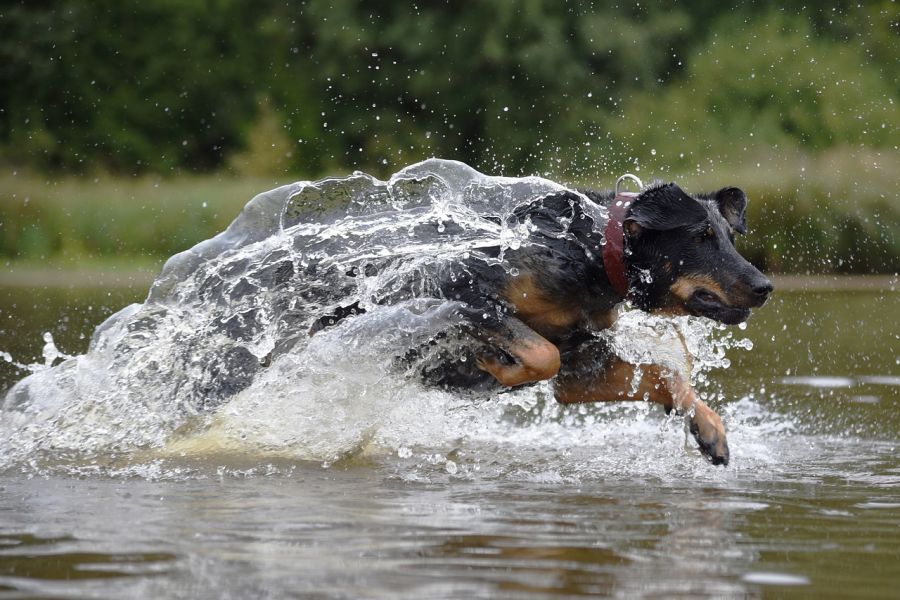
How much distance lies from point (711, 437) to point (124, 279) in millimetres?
13775

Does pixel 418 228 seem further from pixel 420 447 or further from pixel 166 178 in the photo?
pixel 166 178

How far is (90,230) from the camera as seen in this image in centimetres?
2164

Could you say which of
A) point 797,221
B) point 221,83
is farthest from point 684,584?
point 221,83

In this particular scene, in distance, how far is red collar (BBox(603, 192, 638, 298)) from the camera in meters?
6.28

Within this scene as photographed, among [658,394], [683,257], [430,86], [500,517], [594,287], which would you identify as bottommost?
[500,517]

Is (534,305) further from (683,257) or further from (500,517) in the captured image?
(500,517)

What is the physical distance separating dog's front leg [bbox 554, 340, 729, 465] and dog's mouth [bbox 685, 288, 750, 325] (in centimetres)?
51

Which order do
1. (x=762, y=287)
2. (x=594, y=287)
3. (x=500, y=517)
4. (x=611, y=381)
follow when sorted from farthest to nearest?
(x=611, y=381), (x=594, y=287), (x=762, y=287), (x=500, y=517)

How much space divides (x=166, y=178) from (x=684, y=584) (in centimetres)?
2591

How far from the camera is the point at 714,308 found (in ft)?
20.3

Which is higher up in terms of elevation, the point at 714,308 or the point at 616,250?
the point at 616,250

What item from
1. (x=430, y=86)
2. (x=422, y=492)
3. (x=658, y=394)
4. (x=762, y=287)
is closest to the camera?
(x=422, y=492)

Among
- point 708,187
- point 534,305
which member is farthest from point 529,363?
point 708,187

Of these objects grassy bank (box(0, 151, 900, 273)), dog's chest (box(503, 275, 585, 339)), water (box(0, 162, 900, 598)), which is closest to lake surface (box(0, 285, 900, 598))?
water (box(0, 162, 900, 598))
